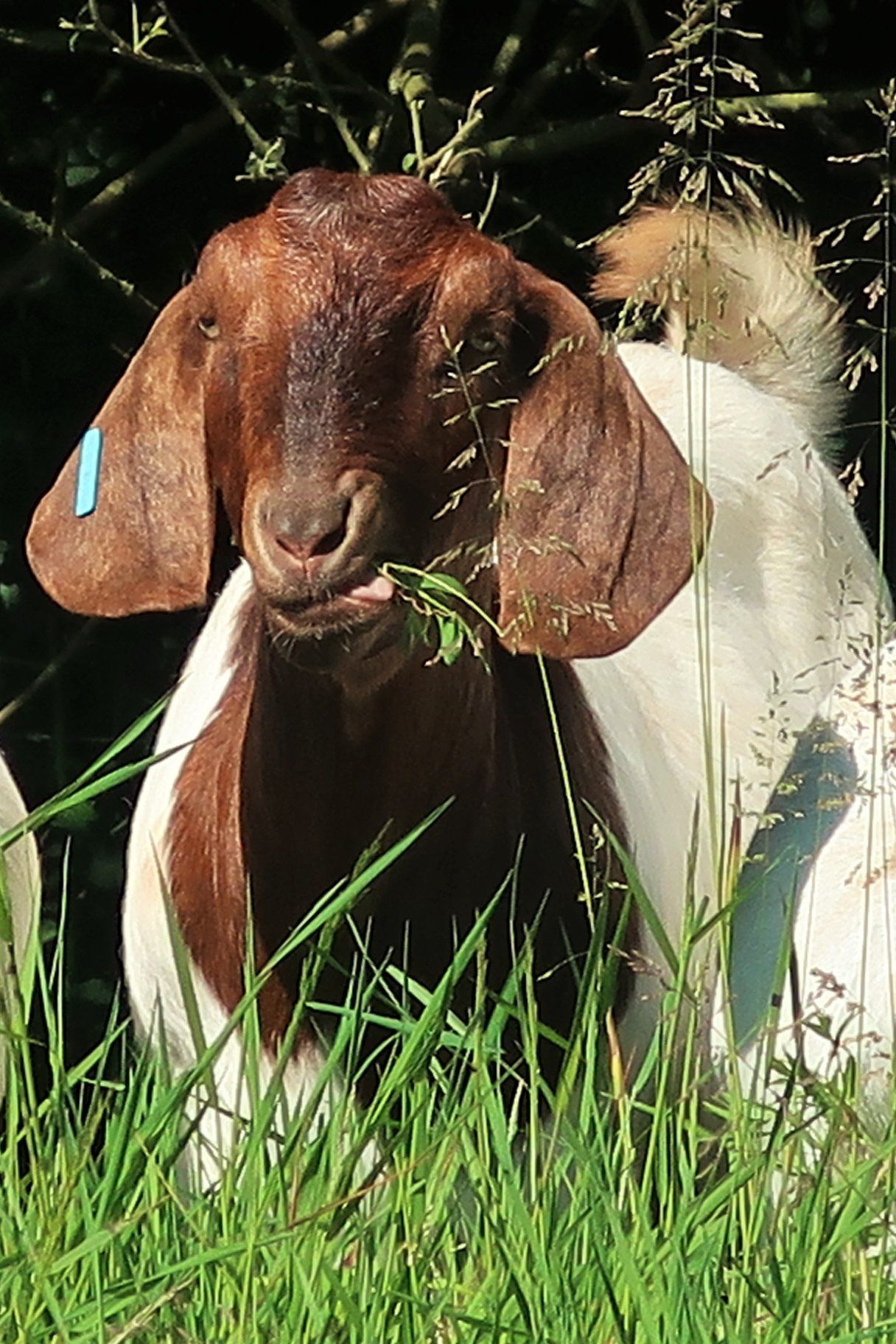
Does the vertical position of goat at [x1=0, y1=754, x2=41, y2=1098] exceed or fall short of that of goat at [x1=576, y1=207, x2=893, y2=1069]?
it falls short

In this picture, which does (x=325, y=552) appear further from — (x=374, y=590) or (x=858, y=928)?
(x=858, y=928)

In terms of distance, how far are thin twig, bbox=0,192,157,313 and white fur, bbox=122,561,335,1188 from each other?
2.44ft

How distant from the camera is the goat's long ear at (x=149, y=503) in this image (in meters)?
3.17

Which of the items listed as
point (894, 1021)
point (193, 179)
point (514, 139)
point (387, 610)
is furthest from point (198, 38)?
point (894, 1021)

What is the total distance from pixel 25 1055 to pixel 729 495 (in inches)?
83.8

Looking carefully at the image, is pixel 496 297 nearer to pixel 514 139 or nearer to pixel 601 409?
pixel 601 409

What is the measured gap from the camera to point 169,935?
3008 mm

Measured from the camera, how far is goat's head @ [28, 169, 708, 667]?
112 inches

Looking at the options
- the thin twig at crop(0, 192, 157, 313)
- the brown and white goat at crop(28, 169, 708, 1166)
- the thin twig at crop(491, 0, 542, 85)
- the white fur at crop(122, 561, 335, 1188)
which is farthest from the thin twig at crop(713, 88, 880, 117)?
the brown and white goat at crop(28, 169, 708, 1166)

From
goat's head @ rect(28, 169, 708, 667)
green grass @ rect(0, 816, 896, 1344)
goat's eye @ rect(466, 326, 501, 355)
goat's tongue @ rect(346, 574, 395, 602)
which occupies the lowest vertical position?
green grass @ rect(0, 816, 896, 1344)

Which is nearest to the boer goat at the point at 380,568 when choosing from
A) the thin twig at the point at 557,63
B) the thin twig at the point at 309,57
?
the thin twig at the point at 309,57

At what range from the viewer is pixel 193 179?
4820 mm

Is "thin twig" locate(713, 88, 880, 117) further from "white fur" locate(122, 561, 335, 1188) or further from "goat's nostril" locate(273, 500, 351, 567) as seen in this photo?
"goat's nostril" locate(273, 500, 351, 567)

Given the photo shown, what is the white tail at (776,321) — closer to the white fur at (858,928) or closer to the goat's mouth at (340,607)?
the white fur at (858,928)
